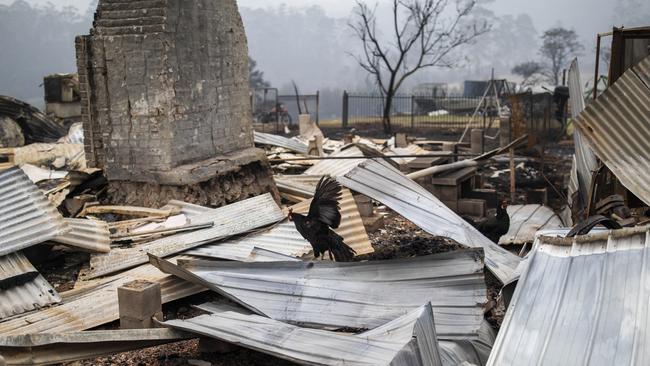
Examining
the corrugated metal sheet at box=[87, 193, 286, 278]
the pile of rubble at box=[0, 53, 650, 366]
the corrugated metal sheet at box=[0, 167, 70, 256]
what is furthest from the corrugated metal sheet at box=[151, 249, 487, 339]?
the corrugated metal sheet at box=[0, 167, 70, 256]

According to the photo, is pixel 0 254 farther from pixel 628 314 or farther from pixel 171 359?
pixel 628 314

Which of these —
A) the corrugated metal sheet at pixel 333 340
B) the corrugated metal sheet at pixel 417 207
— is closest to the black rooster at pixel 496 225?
the corrugated metal sheet at pixel 417 207

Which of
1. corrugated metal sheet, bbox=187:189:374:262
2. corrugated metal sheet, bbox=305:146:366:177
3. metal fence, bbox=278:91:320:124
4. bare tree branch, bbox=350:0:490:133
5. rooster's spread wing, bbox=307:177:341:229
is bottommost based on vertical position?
corrugated metal sheet, bbox=187:189:374:262

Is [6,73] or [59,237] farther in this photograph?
[6,73]

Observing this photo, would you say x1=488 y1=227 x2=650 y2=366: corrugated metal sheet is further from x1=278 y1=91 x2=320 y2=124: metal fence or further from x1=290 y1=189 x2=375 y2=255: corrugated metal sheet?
x1=278 y1=91 x2=320 y2=124: metal fence

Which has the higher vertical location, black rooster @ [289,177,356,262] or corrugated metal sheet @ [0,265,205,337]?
black rooster @ [289,177,356,262]

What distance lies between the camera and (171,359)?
14.5ft

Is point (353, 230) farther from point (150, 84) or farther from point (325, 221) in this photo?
point (150, 84)

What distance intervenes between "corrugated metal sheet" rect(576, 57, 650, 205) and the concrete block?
3603 millimetres

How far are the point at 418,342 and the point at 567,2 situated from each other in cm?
13466

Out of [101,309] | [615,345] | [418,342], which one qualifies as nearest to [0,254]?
[101,309]

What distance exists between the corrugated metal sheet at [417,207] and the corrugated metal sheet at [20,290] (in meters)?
2.66

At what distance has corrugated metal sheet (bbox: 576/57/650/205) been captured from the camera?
512 centimetres

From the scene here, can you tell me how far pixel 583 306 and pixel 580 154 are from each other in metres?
4.63
